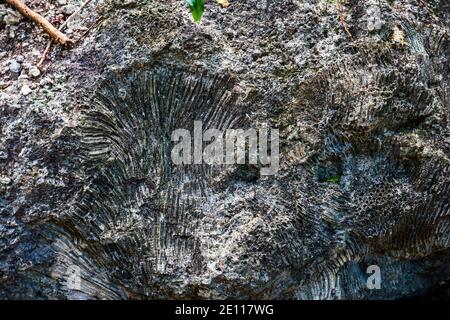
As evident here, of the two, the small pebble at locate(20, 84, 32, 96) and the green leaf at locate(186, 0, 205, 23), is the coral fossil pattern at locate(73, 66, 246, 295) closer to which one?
the small pebble at locate(20, 84, 32, 96)

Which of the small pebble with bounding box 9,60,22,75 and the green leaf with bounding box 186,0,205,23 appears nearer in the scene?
the green leaf with bounding box 186,0,205,23

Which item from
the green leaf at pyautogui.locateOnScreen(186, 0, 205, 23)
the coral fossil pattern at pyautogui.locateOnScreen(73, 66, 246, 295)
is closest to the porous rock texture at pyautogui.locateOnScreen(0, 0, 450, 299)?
the coral fossil pattern at pyautogui.locateOnScreen(73, 66, 246, 295)

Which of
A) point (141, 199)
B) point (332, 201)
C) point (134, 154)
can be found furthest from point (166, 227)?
point (332, 201)

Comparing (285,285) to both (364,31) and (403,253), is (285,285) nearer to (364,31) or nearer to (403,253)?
(403,253)

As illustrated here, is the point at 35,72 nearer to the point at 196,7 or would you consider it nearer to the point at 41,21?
the point at 41,21

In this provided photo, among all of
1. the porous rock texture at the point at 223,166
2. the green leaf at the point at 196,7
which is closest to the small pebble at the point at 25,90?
the porous rock texture at the point at 223,166
